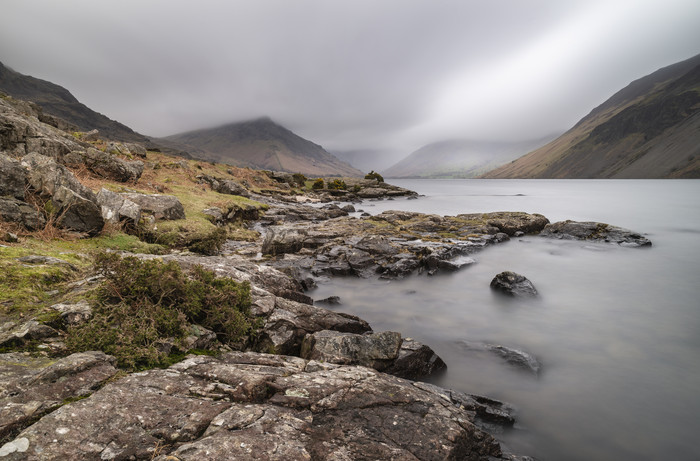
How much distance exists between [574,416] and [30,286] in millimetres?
14598

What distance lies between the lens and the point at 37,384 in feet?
14.3

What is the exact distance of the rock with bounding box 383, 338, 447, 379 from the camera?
9002 millimetres

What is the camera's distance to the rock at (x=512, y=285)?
17359 millimetres

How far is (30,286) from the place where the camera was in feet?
22.3

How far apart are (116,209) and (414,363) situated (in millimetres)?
15917

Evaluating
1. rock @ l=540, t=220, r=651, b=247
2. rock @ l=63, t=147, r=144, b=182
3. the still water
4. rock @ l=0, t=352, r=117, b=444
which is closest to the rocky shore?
rock @ l=0, t=352, r=117, b=444

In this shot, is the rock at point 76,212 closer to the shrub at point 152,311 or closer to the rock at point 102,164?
the shrub at point 152,311

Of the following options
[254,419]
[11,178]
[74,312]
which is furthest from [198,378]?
[11,178]

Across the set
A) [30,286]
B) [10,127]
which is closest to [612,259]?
[30,286]

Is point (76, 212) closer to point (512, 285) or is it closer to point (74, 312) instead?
point (74, 312)

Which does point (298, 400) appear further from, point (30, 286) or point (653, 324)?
point (653, 324)

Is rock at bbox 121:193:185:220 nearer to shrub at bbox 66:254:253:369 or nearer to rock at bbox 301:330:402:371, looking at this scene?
shrub at bbox 66:254:253:369

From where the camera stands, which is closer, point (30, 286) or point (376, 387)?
point (376, 387)

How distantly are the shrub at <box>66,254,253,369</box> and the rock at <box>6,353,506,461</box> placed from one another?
0.74 metres
